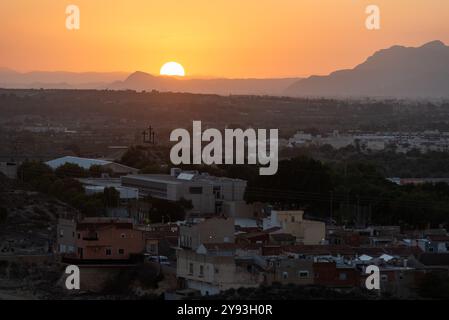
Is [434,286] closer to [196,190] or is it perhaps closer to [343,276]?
[343,276]

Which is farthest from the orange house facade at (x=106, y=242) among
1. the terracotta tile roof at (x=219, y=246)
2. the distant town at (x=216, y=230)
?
the terracotta tile roof at (x=219, y=246)

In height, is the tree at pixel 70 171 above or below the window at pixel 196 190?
above

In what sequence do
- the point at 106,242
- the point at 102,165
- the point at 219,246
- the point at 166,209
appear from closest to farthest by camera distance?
the point at 219,246, the point at 106,242, the point at 166,209, the point at 102,165

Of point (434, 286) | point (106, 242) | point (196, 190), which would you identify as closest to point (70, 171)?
point (196, 190)

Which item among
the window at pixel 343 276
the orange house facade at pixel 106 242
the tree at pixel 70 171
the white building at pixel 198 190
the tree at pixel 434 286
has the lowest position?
the tree at pixel 434 286

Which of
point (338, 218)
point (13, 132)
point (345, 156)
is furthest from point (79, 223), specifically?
point (13, 132)

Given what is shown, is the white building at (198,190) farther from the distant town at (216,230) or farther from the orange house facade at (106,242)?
the orange house facade at (106,242)

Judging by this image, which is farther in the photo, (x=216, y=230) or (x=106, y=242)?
(x=216, y=230)

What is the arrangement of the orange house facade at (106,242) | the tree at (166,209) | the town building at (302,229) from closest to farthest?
the orange house facade at (106,242) < the town building at (302,229) < the tree at (166,209)

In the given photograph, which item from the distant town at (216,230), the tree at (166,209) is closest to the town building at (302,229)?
the distant town at (216,230)

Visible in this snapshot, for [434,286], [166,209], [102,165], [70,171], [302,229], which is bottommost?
[434,286]

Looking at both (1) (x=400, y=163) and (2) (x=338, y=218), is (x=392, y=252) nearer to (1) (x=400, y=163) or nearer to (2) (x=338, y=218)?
(2) (x=338, y=218)

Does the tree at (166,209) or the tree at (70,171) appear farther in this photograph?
the tree at (70,171)

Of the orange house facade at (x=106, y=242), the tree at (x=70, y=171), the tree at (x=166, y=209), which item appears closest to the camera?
the orange house facade at (x=106, y=242)
